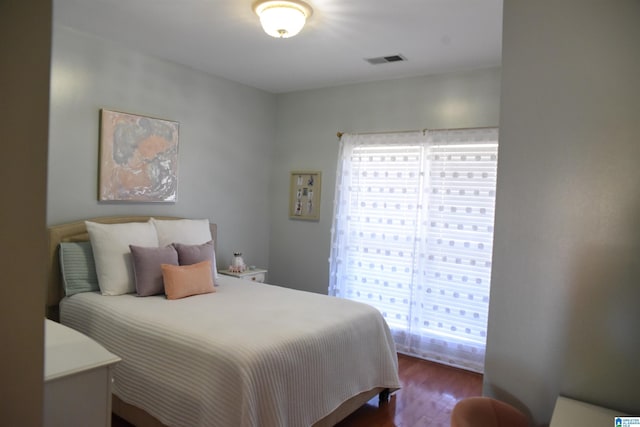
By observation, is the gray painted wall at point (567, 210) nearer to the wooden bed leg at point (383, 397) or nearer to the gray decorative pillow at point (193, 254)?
the wooden bed leg at point (383, 397)

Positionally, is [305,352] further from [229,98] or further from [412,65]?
[229,98]

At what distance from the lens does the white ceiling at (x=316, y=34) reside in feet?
8.29

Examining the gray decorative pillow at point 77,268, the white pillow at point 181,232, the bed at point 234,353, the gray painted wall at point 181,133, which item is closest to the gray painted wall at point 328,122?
the gray painted wall at point 181,133

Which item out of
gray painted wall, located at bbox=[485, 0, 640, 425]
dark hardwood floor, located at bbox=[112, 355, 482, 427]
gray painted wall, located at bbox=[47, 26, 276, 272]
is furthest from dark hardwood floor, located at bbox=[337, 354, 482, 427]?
gray painted wall, located at bbox=[47, 26, 276, 272]

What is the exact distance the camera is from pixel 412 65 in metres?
3.58

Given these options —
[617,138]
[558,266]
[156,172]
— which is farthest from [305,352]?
[156,172]

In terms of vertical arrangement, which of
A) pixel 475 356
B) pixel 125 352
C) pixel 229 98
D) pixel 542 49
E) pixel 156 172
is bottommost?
pixel 475 356

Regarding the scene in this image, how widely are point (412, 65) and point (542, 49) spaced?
206 centimetres

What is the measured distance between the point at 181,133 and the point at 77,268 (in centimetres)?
154

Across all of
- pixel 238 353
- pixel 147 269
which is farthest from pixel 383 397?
pixel 147 269

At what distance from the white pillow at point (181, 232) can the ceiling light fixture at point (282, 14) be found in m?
1.83

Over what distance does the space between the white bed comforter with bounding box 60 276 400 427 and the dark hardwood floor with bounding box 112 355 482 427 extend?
220mm

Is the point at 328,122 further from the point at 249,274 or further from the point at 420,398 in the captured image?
the point at 420,398

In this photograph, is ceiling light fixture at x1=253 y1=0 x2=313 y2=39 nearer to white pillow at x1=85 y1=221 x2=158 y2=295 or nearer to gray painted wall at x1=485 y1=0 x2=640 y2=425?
gray painted wall at x1=485 y1=0 x2=640 y2=425
